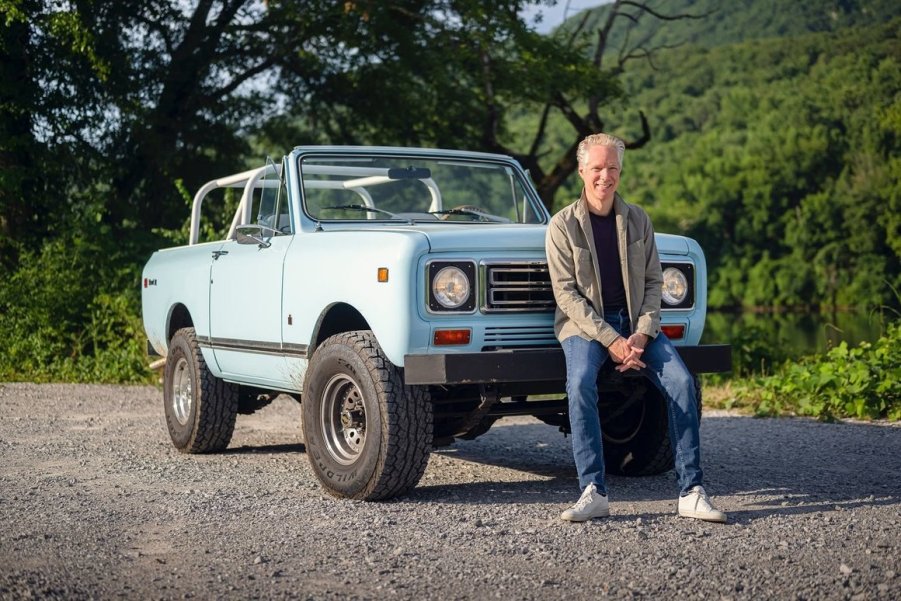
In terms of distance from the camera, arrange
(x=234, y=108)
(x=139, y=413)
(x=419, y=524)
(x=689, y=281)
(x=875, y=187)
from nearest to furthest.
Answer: (x=419, y=524)
(x=689, y=281)
(x=139, y=413)
(x=234, y=108)
(x=875, y=187)

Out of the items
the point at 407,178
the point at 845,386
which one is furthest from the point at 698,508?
the point at 845,386

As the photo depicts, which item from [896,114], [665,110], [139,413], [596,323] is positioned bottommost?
[139,413]

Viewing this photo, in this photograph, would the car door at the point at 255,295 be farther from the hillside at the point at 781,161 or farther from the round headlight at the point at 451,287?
the hillside at the point at 781,161

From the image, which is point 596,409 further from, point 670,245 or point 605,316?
point 670,245

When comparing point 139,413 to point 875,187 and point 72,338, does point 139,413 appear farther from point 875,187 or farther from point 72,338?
point 875,187

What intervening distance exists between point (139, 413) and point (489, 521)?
6220 mm

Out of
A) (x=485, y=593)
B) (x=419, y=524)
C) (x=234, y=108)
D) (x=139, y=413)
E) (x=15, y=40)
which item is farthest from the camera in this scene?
(x=234, y=108)

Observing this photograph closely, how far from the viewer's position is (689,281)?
6.48 m

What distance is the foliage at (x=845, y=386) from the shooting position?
398 inches

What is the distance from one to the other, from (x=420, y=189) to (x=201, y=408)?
7.07 feet

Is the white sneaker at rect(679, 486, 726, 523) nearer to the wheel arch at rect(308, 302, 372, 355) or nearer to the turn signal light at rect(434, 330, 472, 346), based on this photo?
the turn signal light at rect(434, 330, 472, 346)

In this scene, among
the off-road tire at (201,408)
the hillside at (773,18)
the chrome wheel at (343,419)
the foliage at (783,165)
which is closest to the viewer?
the chrome wheel at (343,419)

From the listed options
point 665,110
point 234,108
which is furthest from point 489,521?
point 665,110

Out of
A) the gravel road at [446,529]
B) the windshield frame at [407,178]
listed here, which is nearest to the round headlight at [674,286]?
the gravel road at [446,529]
